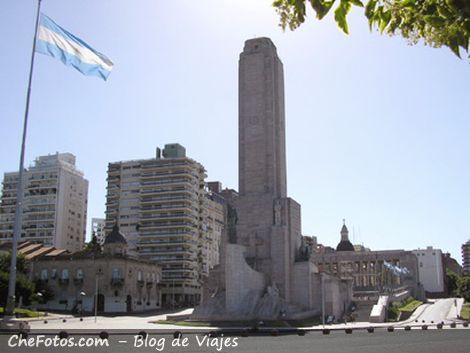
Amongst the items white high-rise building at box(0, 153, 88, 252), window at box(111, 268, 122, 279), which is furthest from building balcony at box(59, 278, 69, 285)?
white high-rise building at box(0, 153, 88, 252)

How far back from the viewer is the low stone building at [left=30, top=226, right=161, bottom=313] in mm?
75875

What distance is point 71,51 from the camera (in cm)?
3309

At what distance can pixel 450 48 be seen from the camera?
4.57 metres

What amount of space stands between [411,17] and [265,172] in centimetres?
6107

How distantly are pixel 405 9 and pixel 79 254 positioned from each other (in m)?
78.2

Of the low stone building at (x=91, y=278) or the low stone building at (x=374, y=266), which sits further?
the low stone building at (x=374, y=266)

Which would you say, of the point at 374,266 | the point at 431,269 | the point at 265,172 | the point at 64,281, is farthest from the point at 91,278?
the point at 431,269

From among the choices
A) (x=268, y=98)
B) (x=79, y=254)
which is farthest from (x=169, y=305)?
(x=268, y=98)

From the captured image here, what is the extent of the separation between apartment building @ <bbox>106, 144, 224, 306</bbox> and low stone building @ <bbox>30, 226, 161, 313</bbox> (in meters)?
19.4

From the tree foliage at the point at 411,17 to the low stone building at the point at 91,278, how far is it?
7315 centimetres

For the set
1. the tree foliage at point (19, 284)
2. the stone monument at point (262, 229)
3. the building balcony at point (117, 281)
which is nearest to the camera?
the stone monument at point (262, 229)

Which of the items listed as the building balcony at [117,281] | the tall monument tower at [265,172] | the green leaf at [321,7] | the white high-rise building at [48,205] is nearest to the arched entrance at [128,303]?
the building balcony at [117,281]

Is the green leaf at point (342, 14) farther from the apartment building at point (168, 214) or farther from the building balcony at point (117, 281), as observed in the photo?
the apartment building at point (168, 214)

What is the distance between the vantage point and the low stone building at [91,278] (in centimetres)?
7588
